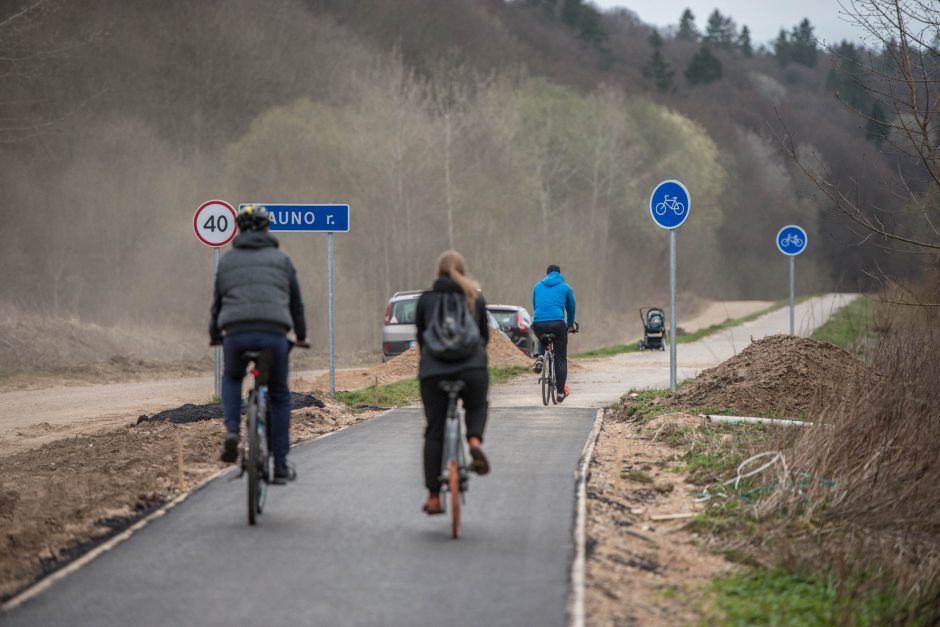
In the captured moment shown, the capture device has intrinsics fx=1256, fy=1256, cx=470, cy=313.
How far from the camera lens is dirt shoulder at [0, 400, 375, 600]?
7.43 m

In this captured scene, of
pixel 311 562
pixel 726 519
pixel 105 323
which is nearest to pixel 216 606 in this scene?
pixel 311 562

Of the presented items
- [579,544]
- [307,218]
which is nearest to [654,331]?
[307,218]

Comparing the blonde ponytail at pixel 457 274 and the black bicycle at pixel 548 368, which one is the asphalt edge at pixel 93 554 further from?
the black bicycle at pixel 548 368

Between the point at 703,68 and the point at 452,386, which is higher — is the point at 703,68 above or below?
above

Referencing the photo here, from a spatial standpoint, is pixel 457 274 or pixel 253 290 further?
pixel 253 290

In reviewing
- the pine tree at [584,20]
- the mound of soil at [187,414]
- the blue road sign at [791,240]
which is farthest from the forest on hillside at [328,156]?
the pine tree at [584,20]

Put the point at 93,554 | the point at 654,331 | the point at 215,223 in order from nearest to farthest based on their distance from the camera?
the point at 93,554, the point at 215,223, the point at 654,331

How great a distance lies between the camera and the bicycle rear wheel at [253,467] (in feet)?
25.9

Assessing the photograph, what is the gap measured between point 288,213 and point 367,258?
3068 centimetres

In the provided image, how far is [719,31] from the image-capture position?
560ft

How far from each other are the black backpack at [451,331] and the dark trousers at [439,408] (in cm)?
15

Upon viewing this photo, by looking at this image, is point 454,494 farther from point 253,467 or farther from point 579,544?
point 253,467

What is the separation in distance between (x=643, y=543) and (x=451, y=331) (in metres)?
1.80

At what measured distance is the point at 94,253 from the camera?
4828 cm
